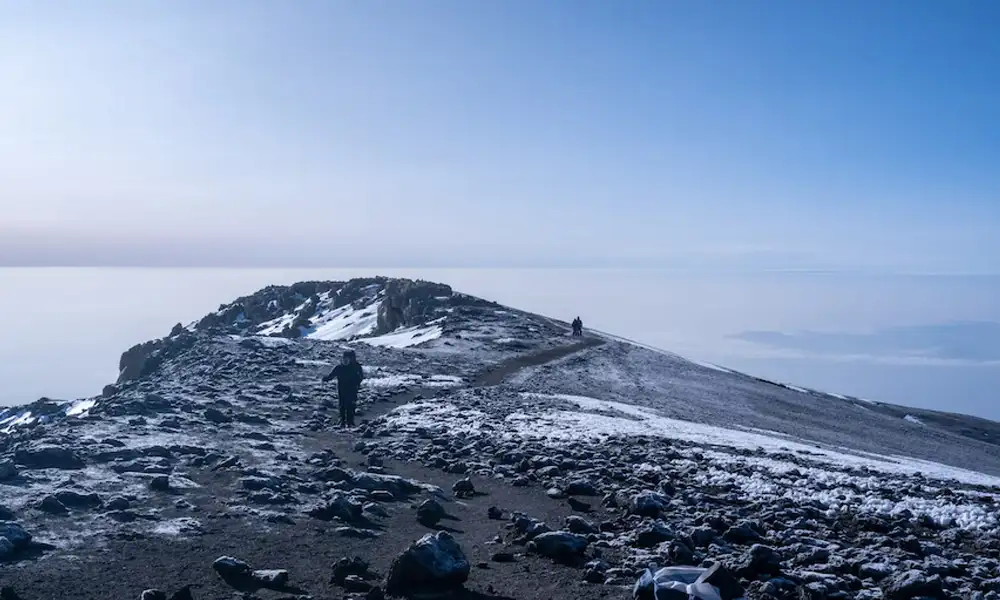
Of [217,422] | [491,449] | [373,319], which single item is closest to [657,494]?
[491,449]

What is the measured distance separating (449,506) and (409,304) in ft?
162

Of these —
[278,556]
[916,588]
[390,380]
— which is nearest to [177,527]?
[278,556]

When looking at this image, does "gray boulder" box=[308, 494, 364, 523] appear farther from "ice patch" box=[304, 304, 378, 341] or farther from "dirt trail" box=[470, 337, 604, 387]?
"ice patch" box=[304, 304, 378, 341]

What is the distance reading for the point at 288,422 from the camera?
77.9 ft

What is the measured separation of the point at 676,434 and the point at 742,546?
40.7 ft

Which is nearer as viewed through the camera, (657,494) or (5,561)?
(5,561)

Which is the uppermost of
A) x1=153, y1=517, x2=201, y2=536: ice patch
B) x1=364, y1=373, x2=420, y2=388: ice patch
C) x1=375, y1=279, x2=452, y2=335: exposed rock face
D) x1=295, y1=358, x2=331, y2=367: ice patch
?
x1=375, y1=279, x2=452, y2=335: exposed rock face

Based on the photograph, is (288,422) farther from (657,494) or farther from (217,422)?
(657,494)

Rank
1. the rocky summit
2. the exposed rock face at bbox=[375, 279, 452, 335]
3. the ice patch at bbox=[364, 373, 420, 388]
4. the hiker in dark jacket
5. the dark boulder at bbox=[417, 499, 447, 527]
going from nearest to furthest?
the rocky summit < the dark boulder at bbox=[417, 499, 447, 527] < the hiker in dark jacket < the ice patch at bbox=[364, 373, 420, 388] < the exposed rock face at bbox=[375, 279, 452, 335]

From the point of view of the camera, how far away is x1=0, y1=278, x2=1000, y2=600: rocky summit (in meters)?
9.79

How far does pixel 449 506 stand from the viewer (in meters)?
14.8

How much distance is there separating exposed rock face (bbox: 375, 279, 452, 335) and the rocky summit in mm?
29636

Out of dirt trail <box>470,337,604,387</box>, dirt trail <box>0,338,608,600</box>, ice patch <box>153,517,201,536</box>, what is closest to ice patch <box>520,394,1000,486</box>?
dirt trail <box>0,338,608,600</box>

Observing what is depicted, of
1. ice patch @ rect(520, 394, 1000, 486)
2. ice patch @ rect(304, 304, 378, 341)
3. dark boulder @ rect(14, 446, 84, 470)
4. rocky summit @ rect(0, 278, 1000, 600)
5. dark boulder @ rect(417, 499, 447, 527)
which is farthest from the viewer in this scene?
ice patch @ rect(304, 304, 378, 341)
